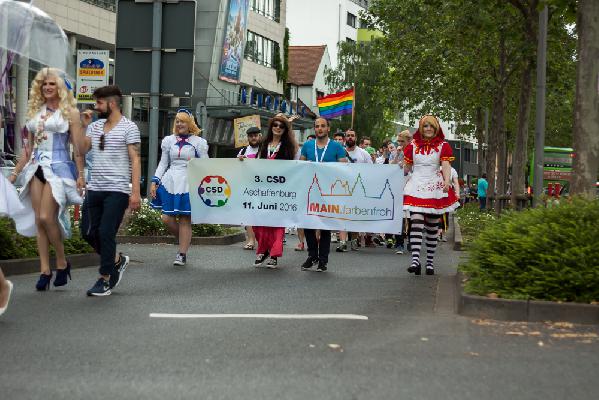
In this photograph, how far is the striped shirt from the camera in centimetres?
1009

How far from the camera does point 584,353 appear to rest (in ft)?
23.1

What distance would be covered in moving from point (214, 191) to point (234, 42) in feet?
149

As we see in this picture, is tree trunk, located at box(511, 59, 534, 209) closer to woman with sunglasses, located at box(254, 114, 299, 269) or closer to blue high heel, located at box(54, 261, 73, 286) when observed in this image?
woman with sunglasses, located at box(254, 114, 299, 269)

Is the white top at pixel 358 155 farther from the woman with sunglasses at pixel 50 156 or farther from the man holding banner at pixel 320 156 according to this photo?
the woman with sunglasses at pixel 50 156

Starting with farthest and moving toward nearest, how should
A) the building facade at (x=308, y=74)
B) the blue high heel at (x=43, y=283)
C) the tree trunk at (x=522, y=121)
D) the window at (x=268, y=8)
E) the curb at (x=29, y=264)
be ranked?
the building facade at (x=308, y=74), the window at (x=268, y=8), the tree trunk at (x=522, y=121), the curb at (x=29, y=264), the blue high heel at (x=43, y=283)

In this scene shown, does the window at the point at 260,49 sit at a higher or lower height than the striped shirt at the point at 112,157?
higher

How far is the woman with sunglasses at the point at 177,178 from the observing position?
1431 centimetres

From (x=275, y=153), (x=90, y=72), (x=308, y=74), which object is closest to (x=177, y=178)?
(x=275, y=153)

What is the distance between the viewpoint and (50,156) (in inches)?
389

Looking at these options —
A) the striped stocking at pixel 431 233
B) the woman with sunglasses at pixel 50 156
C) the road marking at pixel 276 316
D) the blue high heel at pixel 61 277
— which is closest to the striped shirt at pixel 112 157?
the woman with sunglasses at pixel 50 156

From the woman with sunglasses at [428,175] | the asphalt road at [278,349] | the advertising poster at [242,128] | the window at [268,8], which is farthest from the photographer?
the window at [268,8]

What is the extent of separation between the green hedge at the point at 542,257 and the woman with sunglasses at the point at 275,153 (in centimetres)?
466

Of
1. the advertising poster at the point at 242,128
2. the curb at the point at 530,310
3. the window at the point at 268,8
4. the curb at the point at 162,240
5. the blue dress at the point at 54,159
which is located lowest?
the curb at the point at 162,240

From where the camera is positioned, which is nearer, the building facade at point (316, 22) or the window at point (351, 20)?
the building facade at point (316, 22)
